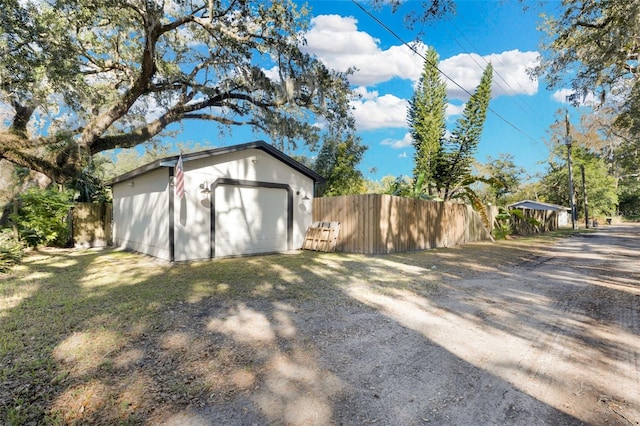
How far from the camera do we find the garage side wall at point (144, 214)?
27.3ft

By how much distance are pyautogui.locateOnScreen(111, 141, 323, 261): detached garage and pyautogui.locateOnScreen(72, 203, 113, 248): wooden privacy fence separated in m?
1.19

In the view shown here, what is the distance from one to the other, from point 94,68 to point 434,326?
12.3m

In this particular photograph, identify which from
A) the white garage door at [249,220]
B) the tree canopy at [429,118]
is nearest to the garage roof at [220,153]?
the white garage door at [249,220]

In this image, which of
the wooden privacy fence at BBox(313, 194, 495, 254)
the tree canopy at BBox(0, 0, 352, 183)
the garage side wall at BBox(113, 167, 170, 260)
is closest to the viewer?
the tree canopy at BBox(0, 0, 352, 183)

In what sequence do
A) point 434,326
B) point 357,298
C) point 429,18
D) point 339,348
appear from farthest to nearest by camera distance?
point 429,18
point 357,298
point 434,326
point 339,348

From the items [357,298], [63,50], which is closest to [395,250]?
[357,298]

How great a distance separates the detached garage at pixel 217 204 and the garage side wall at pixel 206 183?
0.02 meters

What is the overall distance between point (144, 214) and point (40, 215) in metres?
3.50

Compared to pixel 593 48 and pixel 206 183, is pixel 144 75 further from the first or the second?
pixel 593 48

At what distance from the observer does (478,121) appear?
1750cm

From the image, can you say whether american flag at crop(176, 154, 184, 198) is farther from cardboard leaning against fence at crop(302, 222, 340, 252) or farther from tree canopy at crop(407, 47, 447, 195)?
tree canopy at crop(407, 47, 447, 195)

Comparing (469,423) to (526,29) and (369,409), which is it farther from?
(526,29)

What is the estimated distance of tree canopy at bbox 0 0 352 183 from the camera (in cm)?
729

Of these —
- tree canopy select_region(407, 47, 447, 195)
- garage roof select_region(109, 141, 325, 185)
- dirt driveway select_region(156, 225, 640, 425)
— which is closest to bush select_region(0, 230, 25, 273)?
garage roof select_region(109, 141, 325, 185)
